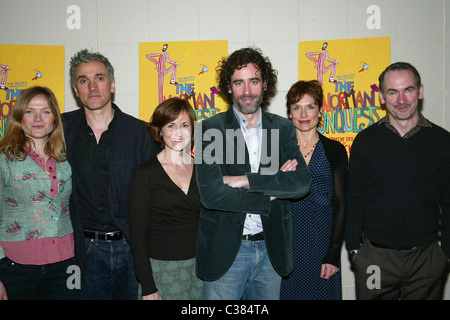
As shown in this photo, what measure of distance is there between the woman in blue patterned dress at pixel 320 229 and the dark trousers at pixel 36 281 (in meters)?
1.45

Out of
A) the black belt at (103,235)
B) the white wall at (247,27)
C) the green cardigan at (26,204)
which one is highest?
the white wall at (247,27)

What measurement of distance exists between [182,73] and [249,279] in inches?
80.6

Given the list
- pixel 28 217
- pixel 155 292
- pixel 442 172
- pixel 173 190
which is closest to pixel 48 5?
pixel 28 217

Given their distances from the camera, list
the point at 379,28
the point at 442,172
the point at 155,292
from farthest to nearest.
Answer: the point at 379,28 < the point at 442,172 < the point at 155,292

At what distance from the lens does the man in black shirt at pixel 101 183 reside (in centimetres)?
226

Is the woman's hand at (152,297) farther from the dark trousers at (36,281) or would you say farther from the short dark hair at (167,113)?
the short dark hair at (167,113)

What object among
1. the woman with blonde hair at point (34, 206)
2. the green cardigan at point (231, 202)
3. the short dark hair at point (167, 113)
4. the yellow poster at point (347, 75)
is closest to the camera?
the green cardigan at point (231, 202)

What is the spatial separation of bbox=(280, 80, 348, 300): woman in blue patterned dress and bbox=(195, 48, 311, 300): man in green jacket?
276mm

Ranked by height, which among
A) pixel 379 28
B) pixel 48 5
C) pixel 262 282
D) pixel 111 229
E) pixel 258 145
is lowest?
pixel 262 282

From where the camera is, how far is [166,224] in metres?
2.06

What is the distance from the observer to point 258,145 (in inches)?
82.6

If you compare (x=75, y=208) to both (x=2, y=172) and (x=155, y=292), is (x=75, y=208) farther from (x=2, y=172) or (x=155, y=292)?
(x=155, y=292)

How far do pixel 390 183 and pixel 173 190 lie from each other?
146cm

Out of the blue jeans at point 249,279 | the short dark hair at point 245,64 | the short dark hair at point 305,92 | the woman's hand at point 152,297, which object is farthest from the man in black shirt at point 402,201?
the woman's hand at point 152,297
